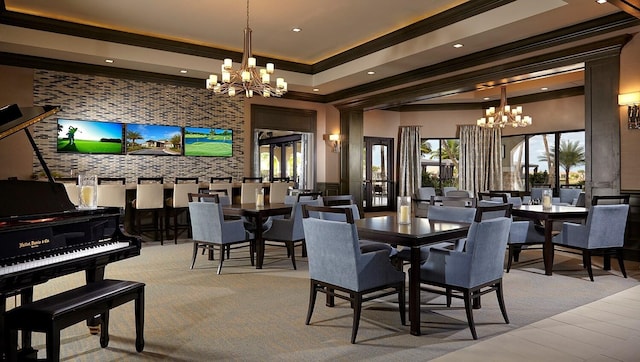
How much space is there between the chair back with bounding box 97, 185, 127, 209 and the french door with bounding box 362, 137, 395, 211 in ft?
24.0

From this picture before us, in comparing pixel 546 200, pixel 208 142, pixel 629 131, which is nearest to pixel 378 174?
pixel 208 142

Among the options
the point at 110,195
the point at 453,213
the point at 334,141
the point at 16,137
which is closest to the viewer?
the point at 453,213

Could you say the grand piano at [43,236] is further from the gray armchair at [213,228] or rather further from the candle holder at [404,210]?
the candle holder at [404,210]

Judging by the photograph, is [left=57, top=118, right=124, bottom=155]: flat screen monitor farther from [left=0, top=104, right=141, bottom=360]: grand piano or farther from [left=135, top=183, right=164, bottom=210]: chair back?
[left=0, top=104, right=141, bottom=360]: grand piano

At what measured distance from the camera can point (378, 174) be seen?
12688 millimetres

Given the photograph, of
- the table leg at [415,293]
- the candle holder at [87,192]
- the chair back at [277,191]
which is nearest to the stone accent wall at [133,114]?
the chair back at [277,191]

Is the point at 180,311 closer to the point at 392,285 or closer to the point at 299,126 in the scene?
the point at 392,285

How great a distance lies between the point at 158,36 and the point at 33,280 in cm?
624

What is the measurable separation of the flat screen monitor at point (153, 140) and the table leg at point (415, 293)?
670 cm

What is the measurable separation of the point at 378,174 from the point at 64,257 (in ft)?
35.3

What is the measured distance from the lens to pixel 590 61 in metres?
5.82

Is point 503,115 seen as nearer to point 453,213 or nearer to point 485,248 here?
point 453,213

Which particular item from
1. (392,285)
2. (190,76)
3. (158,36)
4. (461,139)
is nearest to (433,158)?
(461,139)

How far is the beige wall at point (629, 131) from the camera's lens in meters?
5.40
